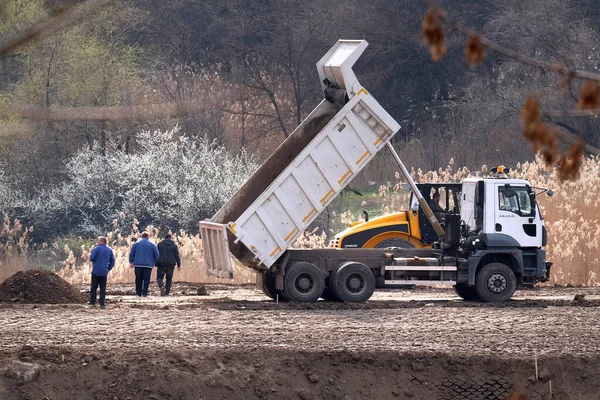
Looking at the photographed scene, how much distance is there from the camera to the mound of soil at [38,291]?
19984mm

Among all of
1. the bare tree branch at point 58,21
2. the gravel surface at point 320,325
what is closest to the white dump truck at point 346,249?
the gravel surface at point 320,325

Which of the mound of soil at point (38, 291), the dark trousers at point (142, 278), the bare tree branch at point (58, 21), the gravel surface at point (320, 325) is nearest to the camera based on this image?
the bare tree branch at point (58, 21)

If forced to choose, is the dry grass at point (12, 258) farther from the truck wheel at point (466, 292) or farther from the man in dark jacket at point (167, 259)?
the truck wheel at point (466, 292)

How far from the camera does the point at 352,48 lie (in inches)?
747

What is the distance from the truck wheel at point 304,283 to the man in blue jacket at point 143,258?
3.56 meters

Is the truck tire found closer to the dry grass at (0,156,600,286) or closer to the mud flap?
the mud flap

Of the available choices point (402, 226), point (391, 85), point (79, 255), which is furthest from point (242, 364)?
point (391, 85)

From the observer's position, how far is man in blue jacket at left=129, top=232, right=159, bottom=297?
69.1 feet

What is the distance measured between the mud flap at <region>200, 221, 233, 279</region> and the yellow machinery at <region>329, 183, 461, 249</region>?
3177 mm

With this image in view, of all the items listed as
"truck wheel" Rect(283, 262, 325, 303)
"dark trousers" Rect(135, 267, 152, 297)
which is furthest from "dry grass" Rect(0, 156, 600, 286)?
"truck wheel" Rect(283, 262, 325, 303)

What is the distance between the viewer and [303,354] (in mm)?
13281

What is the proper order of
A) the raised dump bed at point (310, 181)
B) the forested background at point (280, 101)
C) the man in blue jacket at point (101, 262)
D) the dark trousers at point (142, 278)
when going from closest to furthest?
the raised dump bed at point (310, 181), the man in blue jacket at point (101, 262), the dark trousers at point (142, 278), the forested background at point (280, 101)

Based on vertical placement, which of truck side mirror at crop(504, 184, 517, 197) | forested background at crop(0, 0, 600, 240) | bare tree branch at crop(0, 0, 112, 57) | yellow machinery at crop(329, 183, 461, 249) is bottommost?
bare tree branch at crop(0, 0, 112, 57)

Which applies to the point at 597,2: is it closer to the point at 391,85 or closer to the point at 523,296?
the point at 391,85
